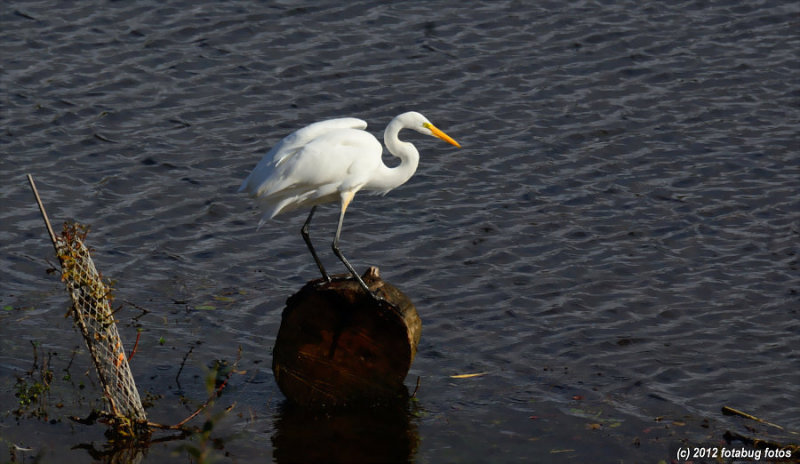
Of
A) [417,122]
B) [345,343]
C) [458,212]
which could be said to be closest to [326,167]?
[417,122]

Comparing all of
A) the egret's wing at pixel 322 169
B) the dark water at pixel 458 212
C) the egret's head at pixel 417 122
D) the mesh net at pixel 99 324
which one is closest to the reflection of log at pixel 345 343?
the dark water at pixel 458 212

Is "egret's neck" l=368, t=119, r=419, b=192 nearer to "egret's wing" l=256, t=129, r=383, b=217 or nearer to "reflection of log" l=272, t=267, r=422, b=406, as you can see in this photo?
"egret's wing" l=256, t=129, r=383, b=217

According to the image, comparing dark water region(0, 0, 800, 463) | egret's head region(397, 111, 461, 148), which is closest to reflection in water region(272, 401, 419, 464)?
dark water region(0, 0, 800, 463)

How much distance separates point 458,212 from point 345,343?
375 centimetres

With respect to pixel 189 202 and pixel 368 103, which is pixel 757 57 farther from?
pixel 189 202

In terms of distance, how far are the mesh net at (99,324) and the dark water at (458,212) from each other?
309mm

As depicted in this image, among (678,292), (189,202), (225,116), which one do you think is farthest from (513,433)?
(225,116)

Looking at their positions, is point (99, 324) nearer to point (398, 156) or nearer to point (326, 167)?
point (326, 167)

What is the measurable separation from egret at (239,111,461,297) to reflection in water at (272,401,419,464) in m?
1.04

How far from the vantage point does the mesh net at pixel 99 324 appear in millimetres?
6848

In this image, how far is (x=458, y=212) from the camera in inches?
438

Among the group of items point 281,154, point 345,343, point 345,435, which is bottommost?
point 345,435

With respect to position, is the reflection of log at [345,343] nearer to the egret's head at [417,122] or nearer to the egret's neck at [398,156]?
the egret's neck at [398,156]

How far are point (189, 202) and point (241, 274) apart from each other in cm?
158
